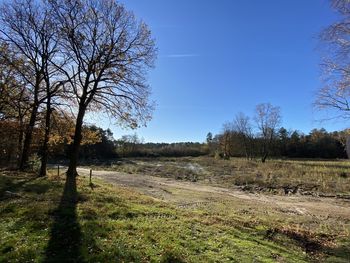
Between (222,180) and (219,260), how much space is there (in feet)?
104

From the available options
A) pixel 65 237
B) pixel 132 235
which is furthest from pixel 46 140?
pixel 132 235

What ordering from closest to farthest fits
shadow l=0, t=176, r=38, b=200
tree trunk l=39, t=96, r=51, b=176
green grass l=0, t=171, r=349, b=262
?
green grass l=0, t=171, r=349, b=262 < shadow l=0, t=176, r=38, b=200 < tree trunk l=39, t=96, r=51, b=176

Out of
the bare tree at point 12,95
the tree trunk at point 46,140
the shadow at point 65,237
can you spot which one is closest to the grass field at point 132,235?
the shadow at point 65,237

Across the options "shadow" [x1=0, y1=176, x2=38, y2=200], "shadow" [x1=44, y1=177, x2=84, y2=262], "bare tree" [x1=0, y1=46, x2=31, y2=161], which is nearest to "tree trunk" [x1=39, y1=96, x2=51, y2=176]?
"bare tree" [x1=0, y1=46, x2=31, y2=161]

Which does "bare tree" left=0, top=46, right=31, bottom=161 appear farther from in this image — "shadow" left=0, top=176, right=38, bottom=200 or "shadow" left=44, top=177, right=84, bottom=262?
"shadow" left=44, top=177, right=84, bottom=262

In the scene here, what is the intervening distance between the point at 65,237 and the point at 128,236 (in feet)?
5.47

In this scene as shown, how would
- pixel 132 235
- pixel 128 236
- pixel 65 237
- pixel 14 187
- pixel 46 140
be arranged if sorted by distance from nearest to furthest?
pixel 65 237 < pixel 128 236 < pixel 132 235 < pixel 14 187 < pixel 46 140

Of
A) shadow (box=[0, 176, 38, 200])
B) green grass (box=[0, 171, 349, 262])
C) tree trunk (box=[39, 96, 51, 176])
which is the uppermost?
tree trunk (box=[39, 96, 51, 176])

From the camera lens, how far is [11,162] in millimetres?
38062

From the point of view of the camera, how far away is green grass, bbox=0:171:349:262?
316 inches

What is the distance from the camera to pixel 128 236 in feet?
31.0

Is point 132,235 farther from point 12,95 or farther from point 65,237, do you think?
point 12,95

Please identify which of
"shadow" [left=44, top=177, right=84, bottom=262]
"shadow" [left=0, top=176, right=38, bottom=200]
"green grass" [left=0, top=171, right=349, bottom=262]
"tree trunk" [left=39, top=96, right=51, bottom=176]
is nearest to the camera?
"shadow" [left=44, top=177, right=84, bottom=262]

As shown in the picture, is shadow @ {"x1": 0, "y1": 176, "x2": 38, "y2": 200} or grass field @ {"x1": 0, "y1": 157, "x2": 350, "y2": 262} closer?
grass field @ {"x1": 0, "y1": 157, "x2": 350, "y2": 262}
